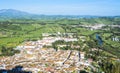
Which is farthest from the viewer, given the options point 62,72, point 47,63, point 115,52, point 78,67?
point 115,52

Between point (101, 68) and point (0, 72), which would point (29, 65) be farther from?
point (101, 68)

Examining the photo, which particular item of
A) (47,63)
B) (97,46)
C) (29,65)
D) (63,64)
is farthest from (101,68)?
(97,46)

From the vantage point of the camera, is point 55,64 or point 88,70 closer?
Result: point 88,70

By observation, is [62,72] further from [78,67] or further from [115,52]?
[115,52]

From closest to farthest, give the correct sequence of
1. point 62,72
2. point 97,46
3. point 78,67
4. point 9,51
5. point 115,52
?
point 62,72 < point 78,67 < point 9,51 < point 115,52 < point 97,46

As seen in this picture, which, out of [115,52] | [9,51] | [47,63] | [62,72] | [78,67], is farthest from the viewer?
[115,52]

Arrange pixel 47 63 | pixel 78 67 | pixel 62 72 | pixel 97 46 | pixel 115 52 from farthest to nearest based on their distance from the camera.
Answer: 1. pixel 97 46
2. pixel 115 52
3. pixel 47 63
4. pixel 78 67
5. pixel 62 72

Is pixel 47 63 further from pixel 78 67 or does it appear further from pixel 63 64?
pixel 78 67

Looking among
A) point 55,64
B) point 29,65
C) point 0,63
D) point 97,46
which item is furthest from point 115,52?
point 0,63

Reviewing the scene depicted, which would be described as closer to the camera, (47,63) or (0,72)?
(0,72)
